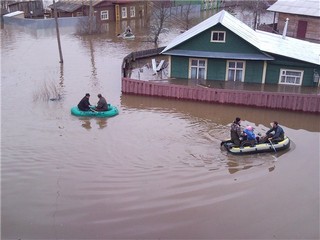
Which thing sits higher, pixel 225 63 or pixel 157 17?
pixel 157 17

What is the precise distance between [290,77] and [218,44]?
5.24 m

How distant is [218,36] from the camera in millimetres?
24344

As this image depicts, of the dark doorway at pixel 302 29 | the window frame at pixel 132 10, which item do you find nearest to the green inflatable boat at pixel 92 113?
the dark doorway at pixel 302 29

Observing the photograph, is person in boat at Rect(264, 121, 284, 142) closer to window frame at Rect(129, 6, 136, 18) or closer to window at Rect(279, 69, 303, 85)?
window at Rect(279, 69, 303, 85)

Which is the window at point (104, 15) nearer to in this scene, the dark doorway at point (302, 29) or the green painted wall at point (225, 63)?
the dark doorway at point (302, 29)

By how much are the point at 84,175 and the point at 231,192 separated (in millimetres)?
5866

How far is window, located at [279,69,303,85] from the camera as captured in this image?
24.0 meters

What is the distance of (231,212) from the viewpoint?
42.0 ft

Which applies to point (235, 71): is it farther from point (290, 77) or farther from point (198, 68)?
point (290, 77)

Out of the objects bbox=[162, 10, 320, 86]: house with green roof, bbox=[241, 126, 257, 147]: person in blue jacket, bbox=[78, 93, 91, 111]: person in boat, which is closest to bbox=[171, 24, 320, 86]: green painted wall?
bbox=[162, 10, 320, 86]: house with green roof

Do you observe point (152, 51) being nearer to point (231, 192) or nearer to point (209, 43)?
point (209, 43)

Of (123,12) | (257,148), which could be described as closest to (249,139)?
(257,148)

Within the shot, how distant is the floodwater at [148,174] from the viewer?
1205cm

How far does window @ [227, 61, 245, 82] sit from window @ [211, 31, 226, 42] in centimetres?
167
